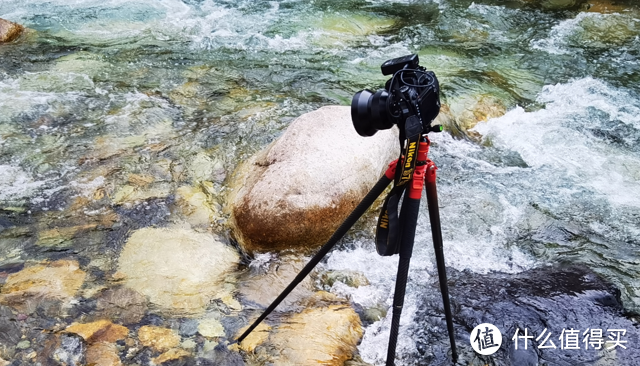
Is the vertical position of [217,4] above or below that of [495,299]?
above

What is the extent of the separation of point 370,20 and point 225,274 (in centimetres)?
554

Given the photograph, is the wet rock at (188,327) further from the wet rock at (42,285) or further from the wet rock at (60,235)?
the wet rock at (60,235)

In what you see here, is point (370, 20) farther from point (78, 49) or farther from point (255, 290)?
point (255, 290)

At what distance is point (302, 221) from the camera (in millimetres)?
3668

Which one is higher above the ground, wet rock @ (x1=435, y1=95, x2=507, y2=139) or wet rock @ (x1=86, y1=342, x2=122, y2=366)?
wet rock @ (x1=435, y1=95, x2=507, y2=139)

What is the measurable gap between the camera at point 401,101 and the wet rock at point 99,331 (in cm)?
179

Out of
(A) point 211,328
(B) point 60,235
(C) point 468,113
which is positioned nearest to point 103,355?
(A) point 211,328

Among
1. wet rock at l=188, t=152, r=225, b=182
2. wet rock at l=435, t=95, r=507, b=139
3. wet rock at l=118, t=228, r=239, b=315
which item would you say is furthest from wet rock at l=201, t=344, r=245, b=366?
wet rock at l=435, t=95, r=507, b=139

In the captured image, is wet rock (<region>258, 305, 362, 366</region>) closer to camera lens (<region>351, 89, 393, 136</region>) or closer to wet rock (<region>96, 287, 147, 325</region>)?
wet rock (<region>96, 287, 147, 325</region>)

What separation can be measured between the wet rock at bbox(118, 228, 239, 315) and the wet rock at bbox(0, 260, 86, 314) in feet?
0.99

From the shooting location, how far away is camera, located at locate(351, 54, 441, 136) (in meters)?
1.99

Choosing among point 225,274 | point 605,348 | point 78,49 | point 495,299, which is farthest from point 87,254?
point 78,49

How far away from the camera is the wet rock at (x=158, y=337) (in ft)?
9.23

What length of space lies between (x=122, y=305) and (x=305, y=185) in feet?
4.74
